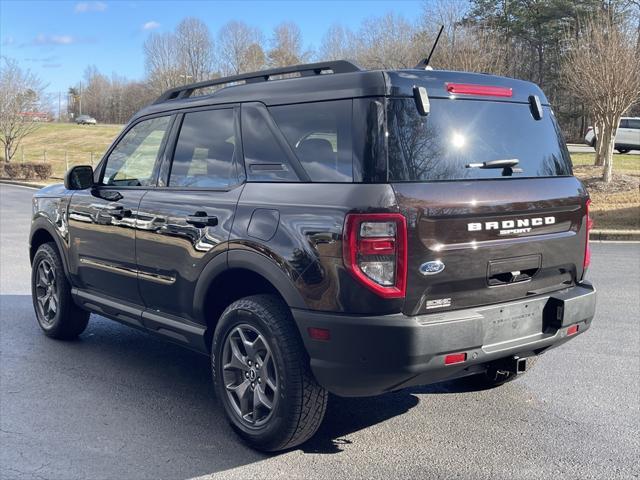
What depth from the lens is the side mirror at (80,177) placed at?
5180 millimetres

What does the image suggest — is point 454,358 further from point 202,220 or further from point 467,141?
point 202,220

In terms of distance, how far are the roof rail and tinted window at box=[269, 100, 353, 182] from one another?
0.76 ft

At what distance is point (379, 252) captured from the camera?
3043 mm

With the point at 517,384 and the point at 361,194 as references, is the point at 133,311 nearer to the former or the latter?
the point at 361,194

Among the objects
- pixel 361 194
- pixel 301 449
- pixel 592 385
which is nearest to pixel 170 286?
pixel 301 449

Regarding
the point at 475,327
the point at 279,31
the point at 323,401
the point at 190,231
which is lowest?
the point at 323,401

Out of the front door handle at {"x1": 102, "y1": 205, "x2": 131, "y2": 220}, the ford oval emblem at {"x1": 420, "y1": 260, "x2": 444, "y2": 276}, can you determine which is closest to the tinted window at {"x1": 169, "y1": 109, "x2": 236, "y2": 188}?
the front door handle at {"x1": 102, "y1": 205, "x2": 131, "y2": 220}

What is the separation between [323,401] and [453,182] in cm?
131

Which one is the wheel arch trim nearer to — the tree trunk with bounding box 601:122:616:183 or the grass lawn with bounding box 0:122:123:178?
the tree trunk with bounding box 601:122:616:183

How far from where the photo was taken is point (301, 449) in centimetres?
368

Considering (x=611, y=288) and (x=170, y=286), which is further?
(x=611, y=288)

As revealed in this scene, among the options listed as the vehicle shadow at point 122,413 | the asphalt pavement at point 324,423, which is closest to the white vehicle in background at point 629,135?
the asphalt pavement at point 324,423

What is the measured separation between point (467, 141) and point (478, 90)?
344 millimetres

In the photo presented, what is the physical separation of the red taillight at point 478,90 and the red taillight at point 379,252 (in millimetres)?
882
